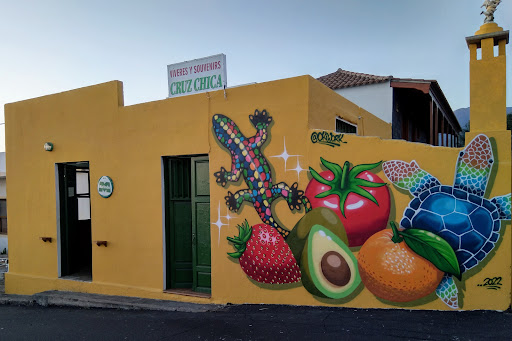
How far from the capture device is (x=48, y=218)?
8.29 metres

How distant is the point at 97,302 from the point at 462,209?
19.8ft

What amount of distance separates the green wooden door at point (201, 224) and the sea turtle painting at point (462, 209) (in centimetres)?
309

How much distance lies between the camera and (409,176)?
4883mm

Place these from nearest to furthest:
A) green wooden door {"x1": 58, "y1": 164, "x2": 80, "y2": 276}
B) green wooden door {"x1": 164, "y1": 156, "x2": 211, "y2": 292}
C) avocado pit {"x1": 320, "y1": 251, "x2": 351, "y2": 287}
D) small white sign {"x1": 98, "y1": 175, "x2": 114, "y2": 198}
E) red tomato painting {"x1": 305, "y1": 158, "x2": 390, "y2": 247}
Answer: red tomato painting {"x1": 305, "y1": 158, "x2": 390, "y2": 247}
avocado pit {"x1": 320, "y1": 251, "x2": 351, "y2": 287}
green wooden door {"x1": 164, "y1": 156, "x2": 211, "y2": 292}
small white sign {"x1": 98, "y1": 175, "x2": 114, "y2": 198}
green wooden door {"x1": 58, "y1": 164, "x2": 80, "y2": 276}

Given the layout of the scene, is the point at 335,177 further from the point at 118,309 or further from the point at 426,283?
the point at 118,309

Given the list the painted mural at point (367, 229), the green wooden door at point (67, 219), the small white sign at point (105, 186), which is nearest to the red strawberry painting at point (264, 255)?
the painted mural at point (367, 229)

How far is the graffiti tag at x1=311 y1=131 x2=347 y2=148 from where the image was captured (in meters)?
5.24

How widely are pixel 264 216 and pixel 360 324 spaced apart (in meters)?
1.91

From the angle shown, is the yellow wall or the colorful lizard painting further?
the colorful lizard painting

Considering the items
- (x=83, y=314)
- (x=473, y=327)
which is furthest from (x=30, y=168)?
(x=473, y=327)

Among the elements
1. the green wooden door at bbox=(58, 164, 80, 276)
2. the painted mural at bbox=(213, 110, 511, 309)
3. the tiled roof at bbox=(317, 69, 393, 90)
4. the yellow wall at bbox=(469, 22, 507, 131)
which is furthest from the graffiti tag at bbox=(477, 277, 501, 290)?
the tiled roof at bbox=(317, 69, 393, 90)

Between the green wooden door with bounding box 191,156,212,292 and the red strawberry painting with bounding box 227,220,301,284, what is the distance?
2.10 ft

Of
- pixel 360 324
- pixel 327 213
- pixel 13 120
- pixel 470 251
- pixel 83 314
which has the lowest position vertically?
pixel 83 314

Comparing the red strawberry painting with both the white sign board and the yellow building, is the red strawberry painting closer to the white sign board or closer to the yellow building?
the yellow building
